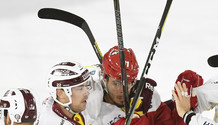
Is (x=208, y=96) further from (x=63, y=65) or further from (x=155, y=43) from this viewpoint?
(x=63, y=65)

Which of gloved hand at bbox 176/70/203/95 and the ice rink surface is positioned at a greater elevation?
the ice rink surface

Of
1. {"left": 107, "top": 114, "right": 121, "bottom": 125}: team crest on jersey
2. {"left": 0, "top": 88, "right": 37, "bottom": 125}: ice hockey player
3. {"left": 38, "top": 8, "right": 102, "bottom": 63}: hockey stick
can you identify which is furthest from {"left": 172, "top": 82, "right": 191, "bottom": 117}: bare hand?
{"left": 38, "top": 8, "right": 102, "bottom": 63}: hockey stick

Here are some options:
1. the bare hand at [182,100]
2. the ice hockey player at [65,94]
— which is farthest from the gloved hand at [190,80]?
the ice hockey player at [65,94]

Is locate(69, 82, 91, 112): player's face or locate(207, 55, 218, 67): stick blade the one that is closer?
locate(69, 82, 91, 112): player's face

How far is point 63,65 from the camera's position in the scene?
226cm

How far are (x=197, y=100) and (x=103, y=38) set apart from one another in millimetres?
2082

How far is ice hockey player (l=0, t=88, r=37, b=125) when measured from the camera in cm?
187

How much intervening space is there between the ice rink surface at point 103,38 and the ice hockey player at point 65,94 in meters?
1.09

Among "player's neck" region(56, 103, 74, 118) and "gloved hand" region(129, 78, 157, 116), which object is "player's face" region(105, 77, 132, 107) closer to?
"gloved hand" region(129, 78, 157, 116)

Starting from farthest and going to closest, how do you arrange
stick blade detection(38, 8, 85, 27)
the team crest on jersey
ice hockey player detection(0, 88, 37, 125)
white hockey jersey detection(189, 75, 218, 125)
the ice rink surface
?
the ice rink surface, stick blade detection(38, 8, 85, 27), the team crest on jersey, white hockey jersey detection(189, 75, 218, 125), ice hockey player detection(0, 88, 37, 125)

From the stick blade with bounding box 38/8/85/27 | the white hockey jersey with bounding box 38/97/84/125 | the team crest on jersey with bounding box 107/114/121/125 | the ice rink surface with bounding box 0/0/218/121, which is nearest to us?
the white hockey jersey with bounding box 38/97/84/125

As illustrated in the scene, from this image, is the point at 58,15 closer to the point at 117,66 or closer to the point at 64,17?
the point at 64,17

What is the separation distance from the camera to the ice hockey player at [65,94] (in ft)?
7.32

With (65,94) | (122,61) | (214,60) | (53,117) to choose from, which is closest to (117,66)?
(122,61)
